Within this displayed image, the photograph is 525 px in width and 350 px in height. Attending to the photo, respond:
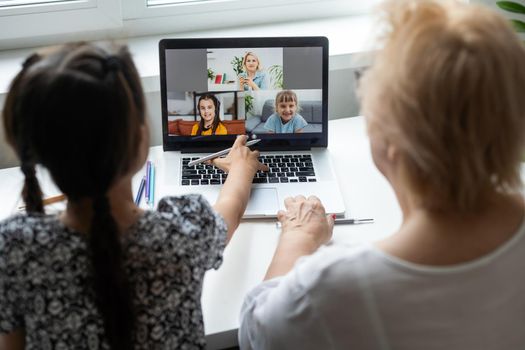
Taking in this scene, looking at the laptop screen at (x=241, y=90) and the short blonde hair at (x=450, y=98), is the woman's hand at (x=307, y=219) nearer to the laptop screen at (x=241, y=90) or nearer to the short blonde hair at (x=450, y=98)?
the laptop screen at (x=241, y=90)

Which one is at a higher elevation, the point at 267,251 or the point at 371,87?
the point at 371,87

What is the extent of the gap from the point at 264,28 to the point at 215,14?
13 centimetres

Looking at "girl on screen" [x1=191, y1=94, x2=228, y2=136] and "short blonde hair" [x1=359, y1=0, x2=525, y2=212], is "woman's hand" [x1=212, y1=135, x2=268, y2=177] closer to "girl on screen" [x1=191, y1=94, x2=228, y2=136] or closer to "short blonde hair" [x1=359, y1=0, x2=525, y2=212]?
"girl on screen" [x1=191, y1=94, x2=228, y2=136]

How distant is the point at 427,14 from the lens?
75 centimetres

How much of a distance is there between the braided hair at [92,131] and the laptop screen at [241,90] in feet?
1.60

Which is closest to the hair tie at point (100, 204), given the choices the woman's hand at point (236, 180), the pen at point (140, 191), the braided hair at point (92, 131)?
the braided hair at point (92, 131)

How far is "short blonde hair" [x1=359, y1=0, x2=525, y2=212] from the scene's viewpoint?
2.34 ft

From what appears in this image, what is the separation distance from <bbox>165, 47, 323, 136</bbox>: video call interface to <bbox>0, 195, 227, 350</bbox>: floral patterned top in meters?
0.48

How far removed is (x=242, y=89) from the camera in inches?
54.5

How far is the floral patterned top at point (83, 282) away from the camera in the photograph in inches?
33.8

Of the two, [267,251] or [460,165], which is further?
[267,251]

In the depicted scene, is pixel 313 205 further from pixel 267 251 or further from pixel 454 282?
pixel 454 282

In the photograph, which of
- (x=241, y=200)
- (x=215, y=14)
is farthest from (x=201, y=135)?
(x=215, y=14)

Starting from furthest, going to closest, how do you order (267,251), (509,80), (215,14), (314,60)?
(215,14)
(314,60)
(267,251)
(509,80)
